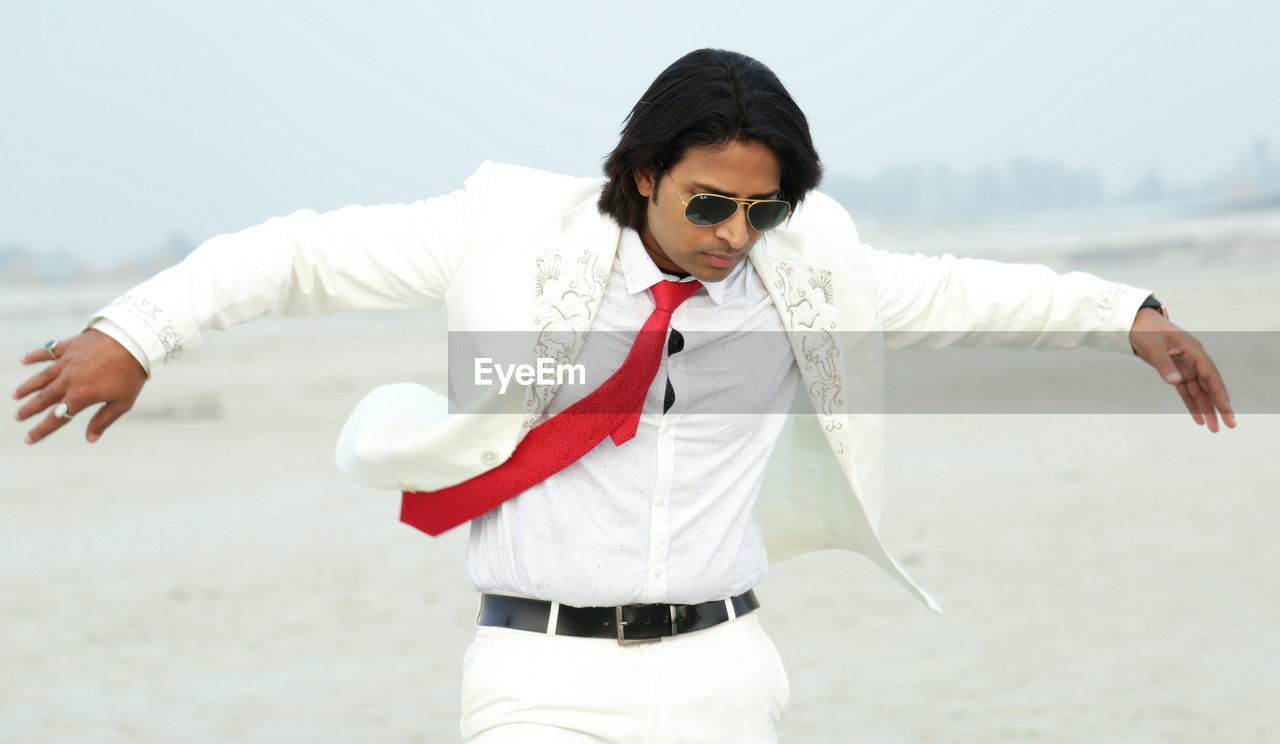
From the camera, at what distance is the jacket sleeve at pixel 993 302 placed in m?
2.84

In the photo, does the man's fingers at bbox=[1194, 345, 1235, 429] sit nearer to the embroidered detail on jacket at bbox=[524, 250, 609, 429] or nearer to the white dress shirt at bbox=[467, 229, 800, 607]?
the white dress shirt at bbox=[467, 229, 800, 607]

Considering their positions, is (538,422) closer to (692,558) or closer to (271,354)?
(692,558)

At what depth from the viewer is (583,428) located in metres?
2.56

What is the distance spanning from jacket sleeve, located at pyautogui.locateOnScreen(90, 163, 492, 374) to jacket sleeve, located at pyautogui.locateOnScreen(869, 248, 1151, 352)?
0.83 meters

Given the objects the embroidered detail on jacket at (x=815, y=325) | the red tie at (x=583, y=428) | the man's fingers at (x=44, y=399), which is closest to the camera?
the man's fingers at (x=44, y=399)

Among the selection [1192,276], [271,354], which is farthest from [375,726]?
[1192,276]

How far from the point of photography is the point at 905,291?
9.32ft

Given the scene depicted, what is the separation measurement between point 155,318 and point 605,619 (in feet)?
3.01

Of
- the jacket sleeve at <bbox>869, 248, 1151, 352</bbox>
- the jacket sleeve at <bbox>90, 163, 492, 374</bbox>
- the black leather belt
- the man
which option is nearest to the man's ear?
the man

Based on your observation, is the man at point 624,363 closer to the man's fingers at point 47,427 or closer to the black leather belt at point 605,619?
the black leather belt at point 605,619

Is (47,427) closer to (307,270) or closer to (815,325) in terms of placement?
(307,270)

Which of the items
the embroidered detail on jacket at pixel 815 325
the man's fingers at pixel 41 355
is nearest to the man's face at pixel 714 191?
the embroidered detail on jacket at pixel 815 325

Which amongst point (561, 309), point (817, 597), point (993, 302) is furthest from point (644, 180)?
point (817, 597)

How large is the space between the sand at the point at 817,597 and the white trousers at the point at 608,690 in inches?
111
